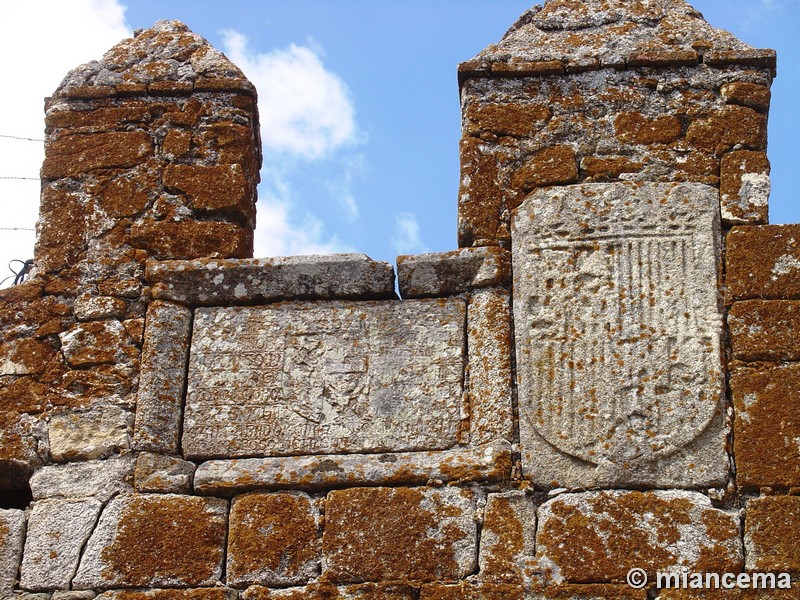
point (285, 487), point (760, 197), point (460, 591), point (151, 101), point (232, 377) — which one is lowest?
point (460, 591)

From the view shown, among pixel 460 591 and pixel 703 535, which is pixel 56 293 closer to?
pixel 460 591

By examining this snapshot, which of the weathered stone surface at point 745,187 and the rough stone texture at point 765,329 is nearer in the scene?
the rough stone texture at point 765,329

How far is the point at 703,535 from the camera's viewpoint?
15.0 ft

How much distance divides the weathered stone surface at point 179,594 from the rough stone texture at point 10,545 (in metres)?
0.42

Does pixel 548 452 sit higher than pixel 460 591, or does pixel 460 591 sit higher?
pixel 548 452

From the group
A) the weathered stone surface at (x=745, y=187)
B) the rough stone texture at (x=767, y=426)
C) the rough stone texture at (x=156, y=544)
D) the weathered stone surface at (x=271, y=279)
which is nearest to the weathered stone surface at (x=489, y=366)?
the weathered stone surface at (x=271, y=279)

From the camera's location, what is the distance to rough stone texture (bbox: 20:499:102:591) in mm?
4914

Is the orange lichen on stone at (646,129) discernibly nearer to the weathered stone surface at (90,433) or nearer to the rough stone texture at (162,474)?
the rough stone texture at (162,474)

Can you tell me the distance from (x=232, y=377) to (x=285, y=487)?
0.55 metres

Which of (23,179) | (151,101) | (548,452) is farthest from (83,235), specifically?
(548,452)

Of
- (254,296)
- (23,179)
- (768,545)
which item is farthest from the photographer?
(23,179)

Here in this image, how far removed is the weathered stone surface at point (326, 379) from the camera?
4996 mm

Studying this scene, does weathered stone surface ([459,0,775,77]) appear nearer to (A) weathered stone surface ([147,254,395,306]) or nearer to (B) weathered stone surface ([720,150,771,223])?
(B) weathered stone surface ([720,150,771,223])

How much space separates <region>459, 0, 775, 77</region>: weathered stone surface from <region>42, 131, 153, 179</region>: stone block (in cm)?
151
